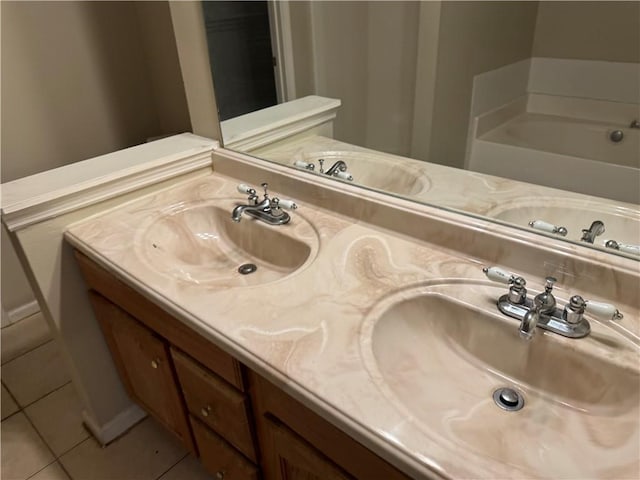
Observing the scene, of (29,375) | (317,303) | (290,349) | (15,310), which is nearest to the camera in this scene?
(290,349)

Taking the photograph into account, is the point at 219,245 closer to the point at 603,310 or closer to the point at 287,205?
the point at 287,205

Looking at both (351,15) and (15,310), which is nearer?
(351,15)

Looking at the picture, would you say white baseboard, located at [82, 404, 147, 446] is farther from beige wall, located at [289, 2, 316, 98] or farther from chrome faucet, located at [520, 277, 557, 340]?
chrome faucet, located at [520, 277, 557, 340]

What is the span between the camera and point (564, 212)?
933 mm

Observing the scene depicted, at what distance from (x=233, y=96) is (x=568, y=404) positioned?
128cm

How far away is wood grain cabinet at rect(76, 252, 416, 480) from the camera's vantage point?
77 centimetres

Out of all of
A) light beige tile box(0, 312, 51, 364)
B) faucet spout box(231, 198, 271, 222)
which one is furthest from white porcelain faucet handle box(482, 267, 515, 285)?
light beige tile box(0, 312, 51, 364)

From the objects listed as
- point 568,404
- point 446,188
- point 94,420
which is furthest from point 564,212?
point 94,420

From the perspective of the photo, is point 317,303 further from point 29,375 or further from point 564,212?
point 29,375

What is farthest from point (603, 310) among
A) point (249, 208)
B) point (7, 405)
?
point (7, 405)

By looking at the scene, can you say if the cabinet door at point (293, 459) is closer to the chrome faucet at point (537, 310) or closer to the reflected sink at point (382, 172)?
the chrome faucet at point (537, 310)

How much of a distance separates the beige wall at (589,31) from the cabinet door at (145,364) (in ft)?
3.74

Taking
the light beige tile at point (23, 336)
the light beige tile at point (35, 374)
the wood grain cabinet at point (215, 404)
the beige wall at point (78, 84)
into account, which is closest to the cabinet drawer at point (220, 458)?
the wood grain cabinet at point (215, 404)

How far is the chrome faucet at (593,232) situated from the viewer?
0.89 metres
